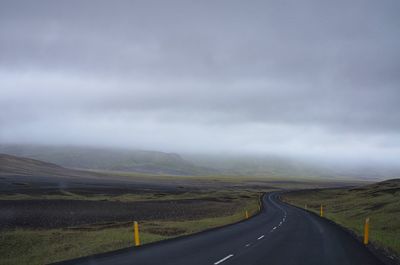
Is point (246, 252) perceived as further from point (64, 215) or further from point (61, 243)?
point (64, 215)

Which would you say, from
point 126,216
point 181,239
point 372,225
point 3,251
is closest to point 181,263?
point 181,239

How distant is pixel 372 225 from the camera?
3173 cm

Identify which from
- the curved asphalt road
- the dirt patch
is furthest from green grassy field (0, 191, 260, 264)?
the dirt patch

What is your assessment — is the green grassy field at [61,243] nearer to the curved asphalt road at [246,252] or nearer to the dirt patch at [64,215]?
the curved asphalt road at [246,252]

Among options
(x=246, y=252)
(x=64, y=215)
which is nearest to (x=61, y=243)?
(x=246, y=252)

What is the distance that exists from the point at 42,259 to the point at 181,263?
37.3 feet

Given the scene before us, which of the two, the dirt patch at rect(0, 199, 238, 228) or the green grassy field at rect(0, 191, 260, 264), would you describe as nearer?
the green grassy field at rect(0, 191, 260, 264)

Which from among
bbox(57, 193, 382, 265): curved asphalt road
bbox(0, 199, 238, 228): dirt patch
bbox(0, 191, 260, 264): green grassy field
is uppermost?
bbox(57, 193, 382, 265): curved asphalt road

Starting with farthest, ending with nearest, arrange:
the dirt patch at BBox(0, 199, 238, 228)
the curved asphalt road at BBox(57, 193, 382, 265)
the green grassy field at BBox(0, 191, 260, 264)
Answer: the dirt patch at BBox(0, 199, 238, 228), the green grassy field at BBox(0, 191, 260, 264), the curved asphalt road at BBox(57, 193, 382, 265)

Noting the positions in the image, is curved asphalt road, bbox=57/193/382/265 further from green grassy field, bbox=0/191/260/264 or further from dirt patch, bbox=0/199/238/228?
dirt patch, bbox=0/199/238/228

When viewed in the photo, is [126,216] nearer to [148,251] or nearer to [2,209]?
[2,209]

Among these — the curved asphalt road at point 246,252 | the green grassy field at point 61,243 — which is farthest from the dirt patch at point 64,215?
the curved asphalt road at point 246,252

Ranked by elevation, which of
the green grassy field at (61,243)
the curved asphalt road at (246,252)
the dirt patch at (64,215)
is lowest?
the dirt patch at (64,215)

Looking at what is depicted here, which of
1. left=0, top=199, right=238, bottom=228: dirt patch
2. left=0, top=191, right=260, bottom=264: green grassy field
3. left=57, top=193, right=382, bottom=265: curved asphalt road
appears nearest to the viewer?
left=57, top=193, right=382, bottom=265: curved asphalt road
